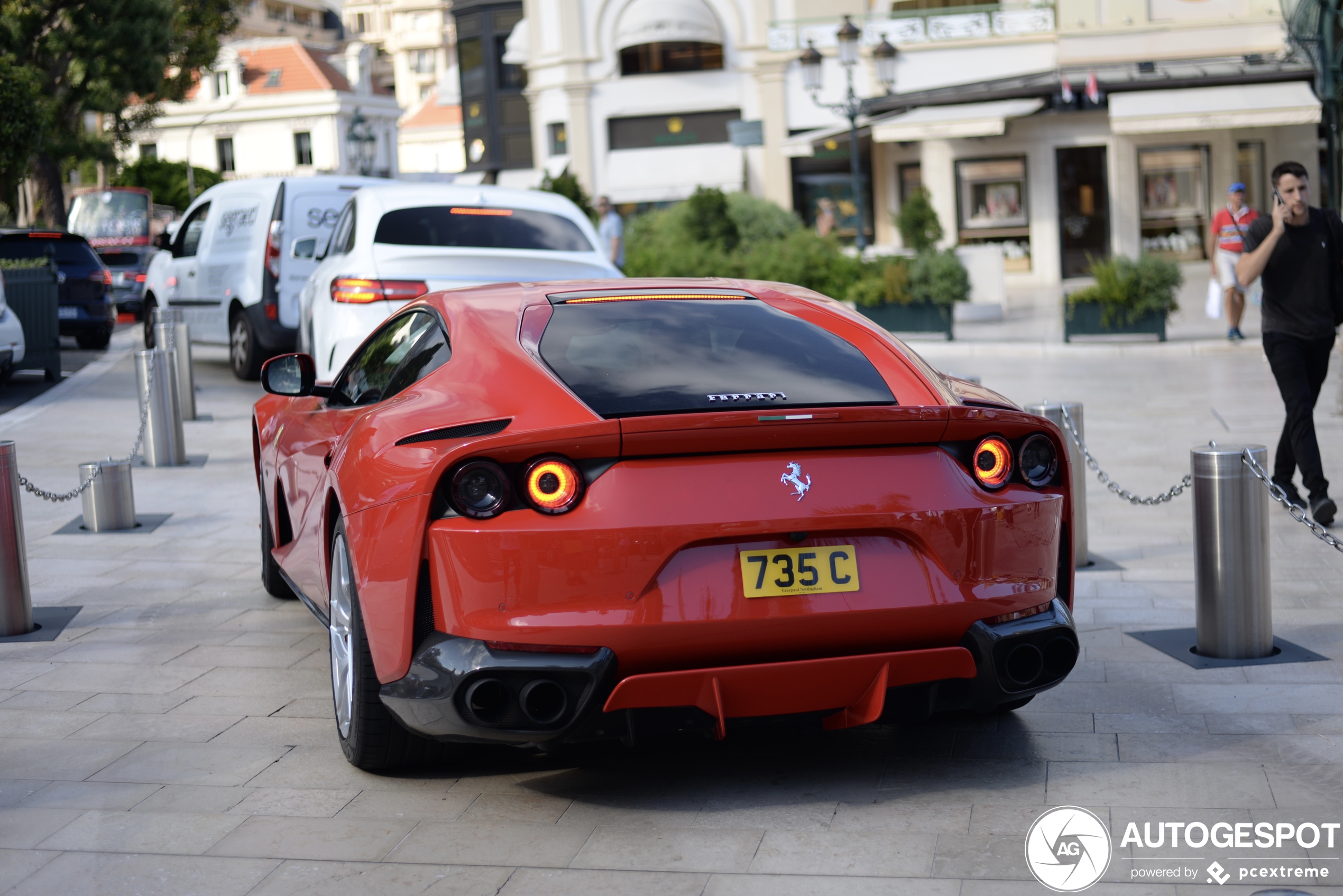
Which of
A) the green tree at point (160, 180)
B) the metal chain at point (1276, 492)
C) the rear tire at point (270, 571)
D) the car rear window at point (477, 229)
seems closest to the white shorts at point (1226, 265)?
the car rear window at point (477, 229)

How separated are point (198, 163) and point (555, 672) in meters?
94.2

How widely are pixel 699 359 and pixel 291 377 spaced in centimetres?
201

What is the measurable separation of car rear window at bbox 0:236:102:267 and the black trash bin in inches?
133

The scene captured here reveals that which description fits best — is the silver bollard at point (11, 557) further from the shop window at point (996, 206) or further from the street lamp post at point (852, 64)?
the shop window at point (996, 206)

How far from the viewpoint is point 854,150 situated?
83.0 feet

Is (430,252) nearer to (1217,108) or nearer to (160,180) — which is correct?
(1217,108)

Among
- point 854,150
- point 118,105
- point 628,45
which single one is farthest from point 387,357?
point 628,45

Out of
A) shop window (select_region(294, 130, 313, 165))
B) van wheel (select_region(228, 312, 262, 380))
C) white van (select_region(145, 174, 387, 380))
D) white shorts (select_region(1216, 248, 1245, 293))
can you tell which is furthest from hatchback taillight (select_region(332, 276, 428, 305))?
shop window (select_region(294, 130, 313, 165))

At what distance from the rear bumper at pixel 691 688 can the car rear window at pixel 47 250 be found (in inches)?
682

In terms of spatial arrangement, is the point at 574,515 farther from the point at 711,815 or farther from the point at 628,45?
the point at 628,45

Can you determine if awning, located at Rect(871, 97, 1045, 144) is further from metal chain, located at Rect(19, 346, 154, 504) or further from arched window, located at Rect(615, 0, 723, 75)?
metal chain, located at Rect(19, 346, 154, 504)

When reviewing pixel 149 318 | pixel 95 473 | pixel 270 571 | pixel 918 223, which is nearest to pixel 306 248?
pixel 149 318

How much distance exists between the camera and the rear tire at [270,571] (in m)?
6.63

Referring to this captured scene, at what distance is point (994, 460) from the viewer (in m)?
4.07
